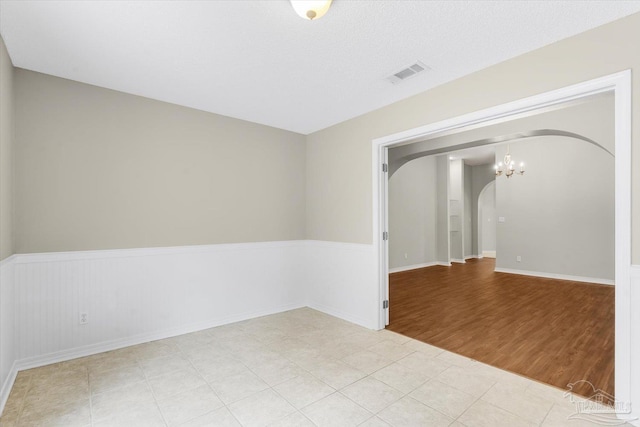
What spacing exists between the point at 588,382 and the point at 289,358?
2522 millimetres

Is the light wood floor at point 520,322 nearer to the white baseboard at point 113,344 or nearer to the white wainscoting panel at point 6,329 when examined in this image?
the white baseboard at point 113,344

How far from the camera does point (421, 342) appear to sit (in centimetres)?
324

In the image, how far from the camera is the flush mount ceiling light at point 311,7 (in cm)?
178

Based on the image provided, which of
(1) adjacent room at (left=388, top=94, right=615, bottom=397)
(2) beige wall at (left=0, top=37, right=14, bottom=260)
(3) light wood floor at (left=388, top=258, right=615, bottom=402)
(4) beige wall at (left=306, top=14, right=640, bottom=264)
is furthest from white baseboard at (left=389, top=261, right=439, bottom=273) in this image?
(2) beige wall at (left=0, top=37, right=14, bottom=260)

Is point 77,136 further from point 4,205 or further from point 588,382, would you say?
point 588,382

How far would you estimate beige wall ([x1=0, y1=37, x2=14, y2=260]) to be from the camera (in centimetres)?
221

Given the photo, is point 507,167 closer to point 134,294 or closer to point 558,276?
point 558,276

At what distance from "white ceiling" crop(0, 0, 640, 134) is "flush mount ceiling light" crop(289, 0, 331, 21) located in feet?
0.35

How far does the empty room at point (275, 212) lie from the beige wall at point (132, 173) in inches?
0.8

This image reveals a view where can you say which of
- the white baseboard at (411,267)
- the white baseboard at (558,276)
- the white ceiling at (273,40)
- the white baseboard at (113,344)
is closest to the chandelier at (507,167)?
the white baseboard at (558,276)

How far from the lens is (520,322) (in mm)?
3838

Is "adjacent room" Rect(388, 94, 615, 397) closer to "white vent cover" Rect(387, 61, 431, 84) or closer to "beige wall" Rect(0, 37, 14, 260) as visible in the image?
"white vent cover" Rect(387, 61, 431, 84)

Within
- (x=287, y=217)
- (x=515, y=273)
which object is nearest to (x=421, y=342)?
(x=287, y=217)

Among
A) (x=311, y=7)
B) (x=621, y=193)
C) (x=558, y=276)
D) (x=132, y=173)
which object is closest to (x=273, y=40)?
(x=311, y=7)
